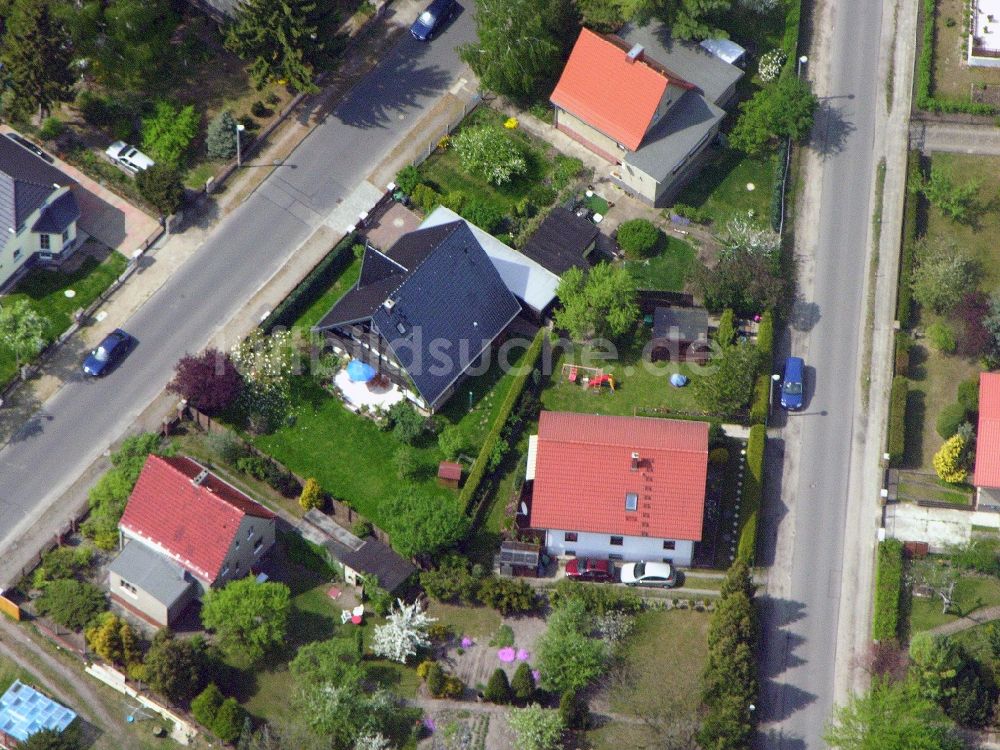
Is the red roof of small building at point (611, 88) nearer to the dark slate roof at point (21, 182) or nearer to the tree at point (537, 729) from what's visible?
the dark slate roof at point (21, 182)

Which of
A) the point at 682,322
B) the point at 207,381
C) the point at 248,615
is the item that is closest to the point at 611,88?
the point at 682,322

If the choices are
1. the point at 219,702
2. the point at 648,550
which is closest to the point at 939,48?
the point at 648,550

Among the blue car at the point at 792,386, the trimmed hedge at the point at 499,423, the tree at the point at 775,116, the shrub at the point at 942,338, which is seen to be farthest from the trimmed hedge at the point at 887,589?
the tree at the point at 775,116

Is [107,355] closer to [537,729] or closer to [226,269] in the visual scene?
[226,269]

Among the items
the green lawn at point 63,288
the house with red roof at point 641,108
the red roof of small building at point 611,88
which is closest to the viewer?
the green lawn at point 63,288

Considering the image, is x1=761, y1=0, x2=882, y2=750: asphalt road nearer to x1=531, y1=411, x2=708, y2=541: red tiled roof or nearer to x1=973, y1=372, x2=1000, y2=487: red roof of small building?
x1=531, y1=411, x2=708, y2=541: red tiled roof
